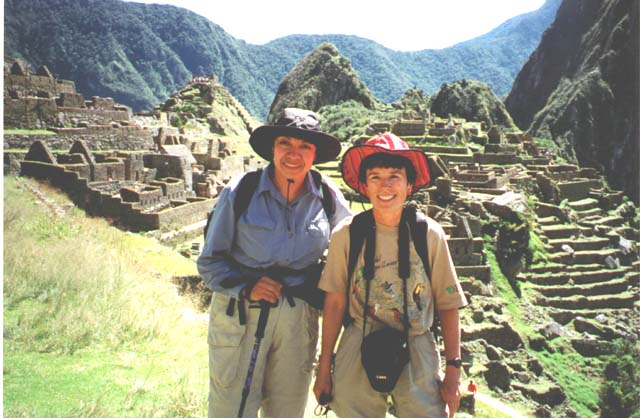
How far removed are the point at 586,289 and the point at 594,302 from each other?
2.32ft

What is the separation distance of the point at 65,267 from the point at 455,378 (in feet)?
18.4

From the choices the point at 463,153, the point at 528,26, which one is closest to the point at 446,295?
the point at 463,153

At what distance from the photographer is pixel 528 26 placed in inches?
7101

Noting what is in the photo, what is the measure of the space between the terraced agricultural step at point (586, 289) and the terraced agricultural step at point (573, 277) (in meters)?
0.31

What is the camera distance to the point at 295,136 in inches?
122

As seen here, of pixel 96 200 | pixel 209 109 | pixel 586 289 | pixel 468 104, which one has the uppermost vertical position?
pixel 468 104

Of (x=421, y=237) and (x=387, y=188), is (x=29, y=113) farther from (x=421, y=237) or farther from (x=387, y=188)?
(x=421, y=237)

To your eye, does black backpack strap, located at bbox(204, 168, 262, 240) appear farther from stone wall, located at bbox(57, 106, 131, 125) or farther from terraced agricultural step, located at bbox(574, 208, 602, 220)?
terraced agricultural step, located at bbox(574, 208, 602, 220)

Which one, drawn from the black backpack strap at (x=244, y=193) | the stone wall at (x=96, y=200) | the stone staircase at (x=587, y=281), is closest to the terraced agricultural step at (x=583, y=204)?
the stone staircase at (x=587, y=281)

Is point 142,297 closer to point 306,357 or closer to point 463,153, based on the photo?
point 306,357

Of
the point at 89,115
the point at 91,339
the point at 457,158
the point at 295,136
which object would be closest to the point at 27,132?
the point at 89,115

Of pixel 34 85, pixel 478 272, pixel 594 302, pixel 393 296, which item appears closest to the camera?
pixel 393 296

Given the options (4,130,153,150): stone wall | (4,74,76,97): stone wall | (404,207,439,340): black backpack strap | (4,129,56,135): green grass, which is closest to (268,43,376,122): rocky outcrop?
(4,74,76,97): stone wall

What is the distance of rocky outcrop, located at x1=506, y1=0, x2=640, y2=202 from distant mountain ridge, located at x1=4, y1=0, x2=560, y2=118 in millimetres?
30288
